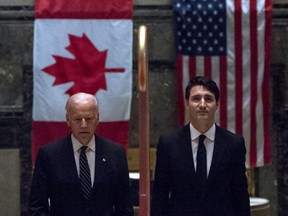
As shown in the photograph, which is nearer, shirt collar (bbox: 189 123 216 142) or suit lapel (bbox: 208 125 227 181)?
suit lapel (bbox: 208 125 227 181)

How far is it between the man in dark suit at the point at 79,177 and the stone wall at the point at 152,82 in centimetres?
534

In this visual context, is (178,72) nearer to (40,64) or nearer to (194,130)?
(40,64)

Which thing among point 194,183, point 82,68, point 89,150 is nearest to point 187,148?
point 194,183

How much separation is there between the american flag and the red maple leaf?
41.1 inches

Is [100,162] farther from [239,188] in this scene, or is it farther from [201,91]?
[239,188]

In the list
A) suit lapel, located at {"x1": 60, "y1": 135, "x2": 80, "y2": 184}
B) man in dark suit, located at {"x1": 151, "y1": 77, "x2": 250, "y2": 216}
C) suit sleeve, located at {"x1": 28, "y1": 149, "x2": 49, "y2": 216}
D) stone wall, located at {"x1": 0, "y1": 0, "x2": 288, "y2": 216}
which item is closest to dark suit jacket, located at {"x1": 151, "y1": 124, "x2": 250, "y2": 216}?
man in dark suit, located at {"x1": 151, "y1": 77, "x2": 250, "y2": 216}

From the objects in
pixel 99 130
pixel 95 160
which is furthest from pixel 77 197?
pixel 99 130

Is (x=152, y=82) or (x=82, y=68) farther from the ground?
(x=82, y=68)

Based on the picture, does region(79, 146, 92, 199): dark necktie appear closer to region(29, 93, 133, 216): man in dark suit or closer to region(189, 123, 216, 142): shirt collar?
region(29, 93, 133, 216): man in dark suit

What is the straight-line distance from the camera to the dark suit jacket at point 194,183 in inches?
203

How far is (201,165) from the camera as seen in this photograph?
5199 mm

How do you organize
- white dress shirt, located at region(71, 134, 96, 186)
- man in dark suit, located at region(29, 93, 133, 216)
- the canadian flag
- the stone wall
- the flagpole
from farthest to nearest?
the stone wall
the canadian flag
white dress shirt, located at region(71, 134, 96, 186)
man in dark suit, located at region(29, 93, 133, 216)
the flagpole

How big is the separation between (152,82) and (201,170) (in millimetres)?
5468

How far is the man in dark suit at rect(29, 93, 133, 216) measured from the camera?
5.13m
